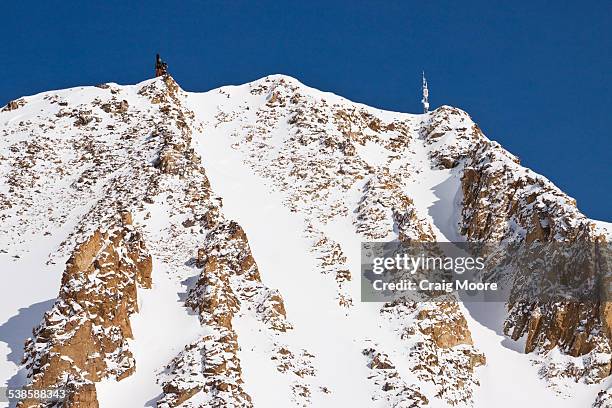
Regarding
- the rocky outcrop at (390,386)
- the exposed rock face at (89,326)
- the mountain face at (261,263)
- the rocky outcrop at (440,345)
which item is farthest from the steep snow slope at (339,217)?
the exposed rock face at (89,326)

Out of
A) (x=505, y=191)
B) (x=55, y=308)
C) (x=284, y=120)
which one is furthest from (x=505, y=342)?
(x=284, y=120)

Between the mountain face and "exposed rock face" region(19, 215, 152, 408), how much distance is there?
111 millimetres

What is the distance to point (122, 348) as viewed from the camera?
161ft

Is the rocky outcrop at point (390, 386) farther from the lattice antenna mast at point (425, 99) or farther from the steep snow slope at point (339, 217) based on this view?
the lattice antenna mast at point (425, 99)

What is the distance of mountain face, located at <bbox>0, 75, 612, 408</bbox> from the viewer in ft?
161

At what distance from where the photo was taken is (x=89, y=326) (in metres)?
47.8

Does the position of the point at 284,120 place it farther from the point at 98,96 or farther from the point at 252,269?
the point at 252,269

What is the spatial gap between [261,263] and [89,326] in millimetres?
19768

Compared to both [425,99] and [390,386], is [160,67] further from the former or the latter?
[390,386]

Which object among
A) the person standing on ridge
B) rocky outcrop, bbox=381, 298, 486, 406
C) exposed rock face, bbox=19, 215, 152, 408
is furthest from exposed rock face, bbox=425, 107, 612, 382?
the person standing on ridge

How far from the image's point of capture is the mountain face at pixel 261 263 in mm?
48938

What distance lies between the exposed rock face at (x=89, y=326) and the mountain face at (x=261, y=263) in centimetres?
11

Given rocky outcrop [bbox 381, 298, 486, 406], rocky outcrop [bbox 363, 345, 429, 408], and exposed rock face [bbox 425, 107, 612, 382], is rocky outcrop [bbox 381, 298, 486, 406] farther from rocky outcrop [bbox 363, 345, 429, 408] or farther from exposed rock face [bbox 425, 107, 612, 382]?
exposed rock face [bbox 425, 107, 612, 382]

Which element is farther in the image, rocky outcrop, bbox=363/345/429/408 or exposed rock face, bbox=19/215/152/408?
rocky outcrop, bbox=363/345/429/408
